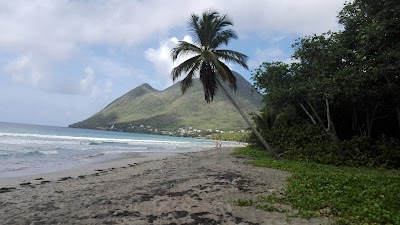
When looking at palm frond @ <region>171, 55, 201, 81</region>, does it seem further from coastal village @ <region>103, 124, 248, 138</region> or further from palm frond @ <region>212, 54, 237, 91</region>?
coastal village @ <region>103, 124, 248, 138</region>

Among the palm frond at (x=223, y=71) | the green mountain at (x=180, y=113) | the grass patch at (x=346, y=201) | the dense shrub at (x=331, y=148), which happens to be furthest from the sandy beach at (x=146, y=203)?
the green mountain at (x=180, y=113)

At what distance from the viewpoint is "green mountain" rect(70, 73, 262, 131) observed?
5950 inches

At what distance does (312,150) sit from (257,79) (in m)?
4.97

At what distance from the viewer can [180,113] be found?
164 meters

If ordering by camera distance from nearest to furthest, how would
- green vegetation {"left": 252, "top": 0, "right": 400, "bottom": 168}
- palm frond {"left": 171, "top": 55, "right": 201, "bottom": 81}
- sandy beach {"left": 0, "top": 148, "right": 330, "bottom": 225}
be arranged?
sandy beach {"left": 0, "top": 148, "right": 330, "bottom": 225} < green vegetation {"left": 252, "top": 0, "right": 400, "bottom": 168} < palm frond {"left": 171, "top": 55, "right": 201, "bottom": 81}

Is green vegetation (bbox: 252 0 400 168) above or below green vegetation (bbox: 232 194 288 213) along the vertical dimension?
above

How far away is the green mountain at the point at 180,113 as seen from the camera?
151 meters

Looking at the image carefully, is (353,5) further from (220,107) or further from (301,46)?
(220,107)

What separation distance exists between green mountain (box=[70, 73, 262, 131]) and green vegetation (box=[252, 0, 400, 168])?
12163 centimetres

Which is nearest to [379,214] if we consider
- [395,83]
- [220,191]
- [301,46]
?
[220,191]

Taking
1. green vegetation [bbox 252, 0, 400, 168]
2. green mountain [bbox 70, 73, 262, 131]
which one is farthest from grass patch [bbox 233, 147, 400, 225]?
green mountain [bbox 70, 73, 262, 131]

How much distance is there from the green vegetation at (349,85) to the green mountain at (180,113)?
12163cm

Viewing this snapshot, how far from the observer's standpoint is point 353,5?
1459 cm

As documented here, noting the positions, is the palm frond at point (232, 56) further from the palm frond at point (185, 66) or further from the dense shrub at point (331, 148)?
the dense shrub at point (331, 148)
